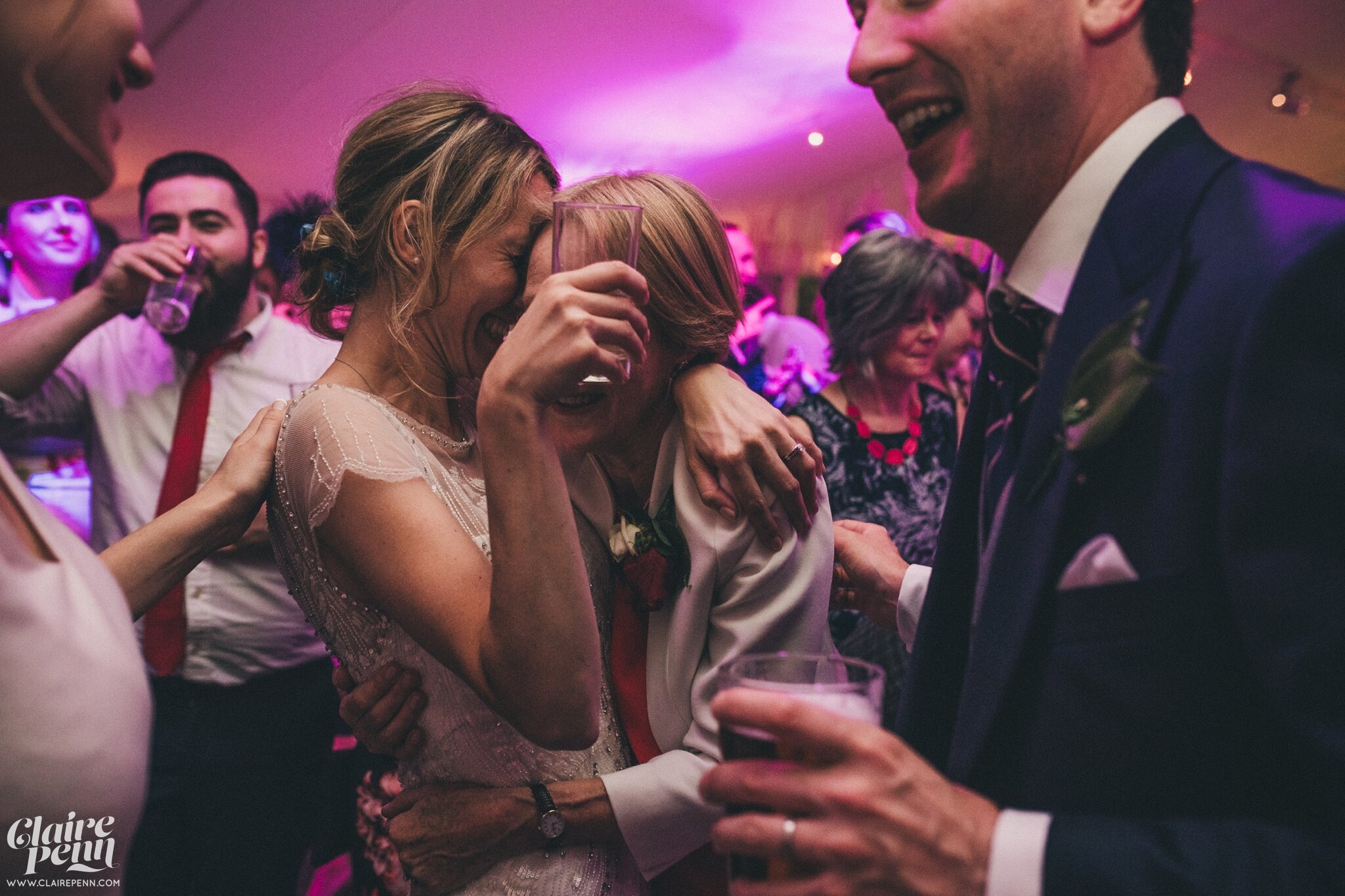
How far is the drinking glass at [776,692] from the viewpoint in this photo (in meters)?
0.71

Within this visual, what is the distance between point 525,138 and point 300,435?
27.2 inches

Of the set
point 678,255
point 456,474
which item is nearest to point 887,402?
point 678,255

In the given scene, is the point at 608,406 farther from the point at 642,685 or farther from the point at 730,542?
the point at 642,685

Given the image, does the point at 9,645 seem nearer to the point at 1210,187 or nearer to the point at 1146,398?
the point at 1146,398

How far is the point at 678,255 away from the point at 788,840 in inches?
42.5

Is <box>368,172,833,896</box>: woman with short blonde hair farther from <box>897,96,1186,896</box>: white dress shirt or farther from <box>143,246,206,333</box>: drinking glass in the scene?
<box>143,246,206,333</box>: drinking glass

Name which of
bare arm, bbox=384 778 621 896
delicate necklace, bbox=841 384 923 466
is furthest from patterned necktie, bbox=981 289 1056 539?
delicate necklace, bbox=841 384 923 466

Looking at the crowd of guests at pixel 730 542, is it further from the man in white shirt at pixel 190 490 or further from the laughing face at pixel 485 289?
the man in white shirt at pixel 190 490

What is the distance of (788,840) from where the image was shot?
685mm

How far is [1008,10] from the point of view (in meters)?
0.96

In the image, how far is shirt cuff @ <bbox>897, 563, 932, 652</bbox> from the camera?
141cm

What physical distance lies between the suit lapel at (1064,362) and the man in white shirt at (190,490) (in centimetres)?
230

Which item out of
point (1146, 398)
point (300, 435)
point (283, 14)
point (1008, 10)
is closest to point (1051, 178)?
point (1008, 10)

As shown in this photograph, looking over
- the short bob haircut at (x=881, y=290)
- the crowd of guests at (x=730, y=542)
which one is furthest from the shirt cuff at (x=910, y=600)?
the short bob haircut at (x=881, y=290)
